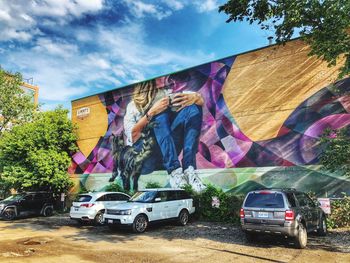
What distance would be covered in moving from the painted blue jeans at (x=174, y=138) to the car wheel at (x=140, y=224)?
6.43m

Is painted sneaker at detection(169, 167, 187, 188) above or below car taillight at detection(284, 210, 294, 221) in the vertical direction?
above

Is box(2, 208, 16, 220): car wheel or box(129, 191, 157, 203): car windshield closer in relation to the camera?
box(129, 191, 157, 203): car windshield

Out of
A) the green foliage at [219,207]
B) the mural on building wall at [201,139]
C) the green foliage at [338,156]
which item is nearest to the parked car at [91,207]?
the green foliage at [219,207]

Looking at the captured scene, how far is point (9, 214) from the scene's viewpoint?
67.3 ft

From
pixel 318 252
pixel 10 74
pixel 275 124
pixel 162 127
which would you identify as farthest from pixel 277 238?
pixel 10 74

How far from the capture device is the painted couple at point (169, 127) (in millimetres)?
20109

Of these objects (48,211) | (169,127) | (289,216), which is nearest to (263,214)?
(289,216)

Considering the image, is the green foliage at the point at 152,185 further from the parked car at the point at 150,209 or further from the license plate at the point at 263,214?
the license plate at the point at 263,214

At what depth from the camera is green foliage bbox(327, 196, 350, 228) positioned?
13.4 m

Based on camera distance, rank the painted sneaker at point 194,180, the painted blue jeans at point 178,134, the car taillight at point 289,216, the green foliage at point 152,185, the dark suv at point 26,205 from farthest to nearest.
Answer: the green foliage at point 152,185, the dark suv at point 26,205, the painted blue jeans at point 178,134, the painted sneaker at point 194,180, the car taillight at point 289,216

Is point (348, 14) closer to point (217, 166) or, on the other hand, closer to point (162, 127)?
point (217, 166)

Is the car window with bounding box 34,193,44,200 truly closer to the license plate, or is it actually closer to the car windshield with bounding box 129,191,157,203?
the car windshield with bounding box 129,191,157,203

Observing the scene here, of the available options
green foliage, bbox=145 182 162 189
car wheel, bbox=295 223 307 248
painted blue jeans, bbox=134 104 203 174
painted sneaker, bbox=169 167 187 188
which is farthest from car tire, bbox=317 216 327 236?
green foliage, bbox=145 182 162 189

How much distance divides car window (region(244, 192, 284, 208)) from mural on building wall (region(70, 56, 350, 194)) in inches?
220
